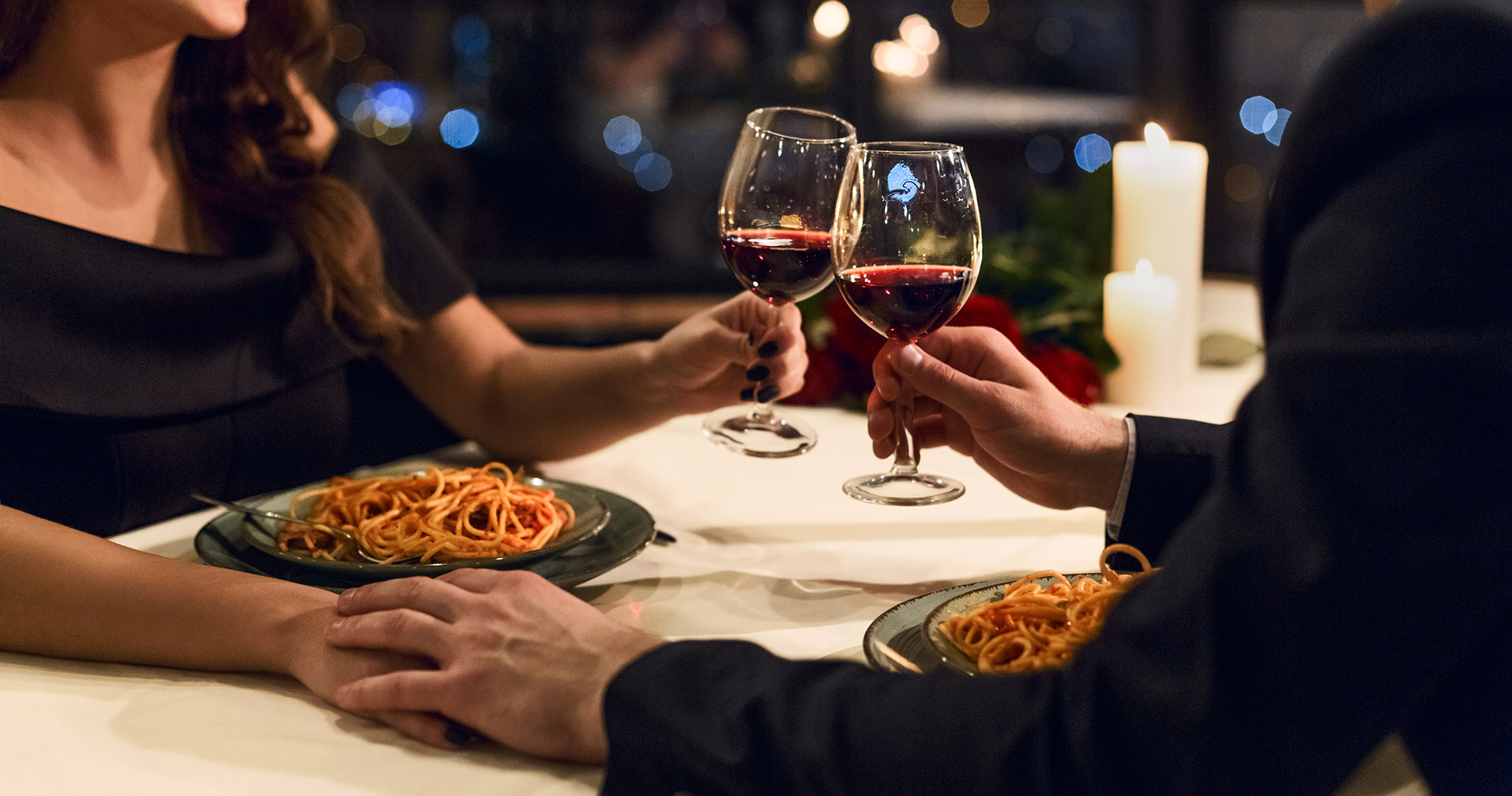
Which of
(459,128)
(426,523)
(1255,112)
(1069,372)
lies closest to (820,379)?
(1069,372)

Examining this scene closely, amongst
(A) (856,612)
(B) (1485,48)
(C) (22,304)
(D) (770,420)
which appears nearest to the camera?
(B) (1485,48)

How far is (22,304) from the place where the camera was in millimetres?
1235

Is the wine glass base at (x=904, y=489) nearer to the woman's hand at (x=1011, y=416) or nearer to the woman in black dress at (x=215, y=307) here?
the woman's hand at (x=1011, y=416)

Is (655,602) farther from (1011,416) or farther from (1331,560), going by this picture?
(1331,560)

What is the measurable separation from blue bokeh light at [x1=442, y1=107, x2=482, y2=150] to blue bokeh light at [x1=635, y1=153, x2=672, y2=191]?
556mm

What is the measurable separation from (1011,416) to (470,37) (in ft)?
10.6

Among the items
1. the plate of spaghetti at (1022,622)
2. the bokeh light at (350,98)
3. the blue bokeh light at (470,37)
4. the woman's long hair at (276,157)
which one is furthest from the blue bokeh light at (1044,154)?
the plate of spaghetti at (1022,622)

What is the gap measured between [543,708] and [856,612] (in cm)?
34

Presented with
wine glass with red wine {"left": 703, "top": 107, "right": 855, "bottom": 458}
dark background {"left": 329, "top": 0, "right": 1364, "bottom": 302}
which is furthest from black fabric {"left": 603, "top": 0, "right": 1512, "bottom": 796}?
dark background {"left": 329, "top": 0, "right": 1364, "bottom": 302}

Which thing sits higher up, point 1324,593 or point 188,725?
point 1324,593

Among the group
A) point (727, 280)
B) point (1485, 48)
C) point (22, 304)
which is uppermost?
point (1485, 48)

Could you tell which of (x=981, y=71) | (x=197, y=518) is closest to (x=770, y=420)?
(x=197, y=518)

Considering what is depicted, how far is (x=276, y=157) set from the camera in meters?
1.59

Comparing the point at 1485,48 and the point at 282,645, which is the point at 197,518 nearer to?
the point at 282,645
